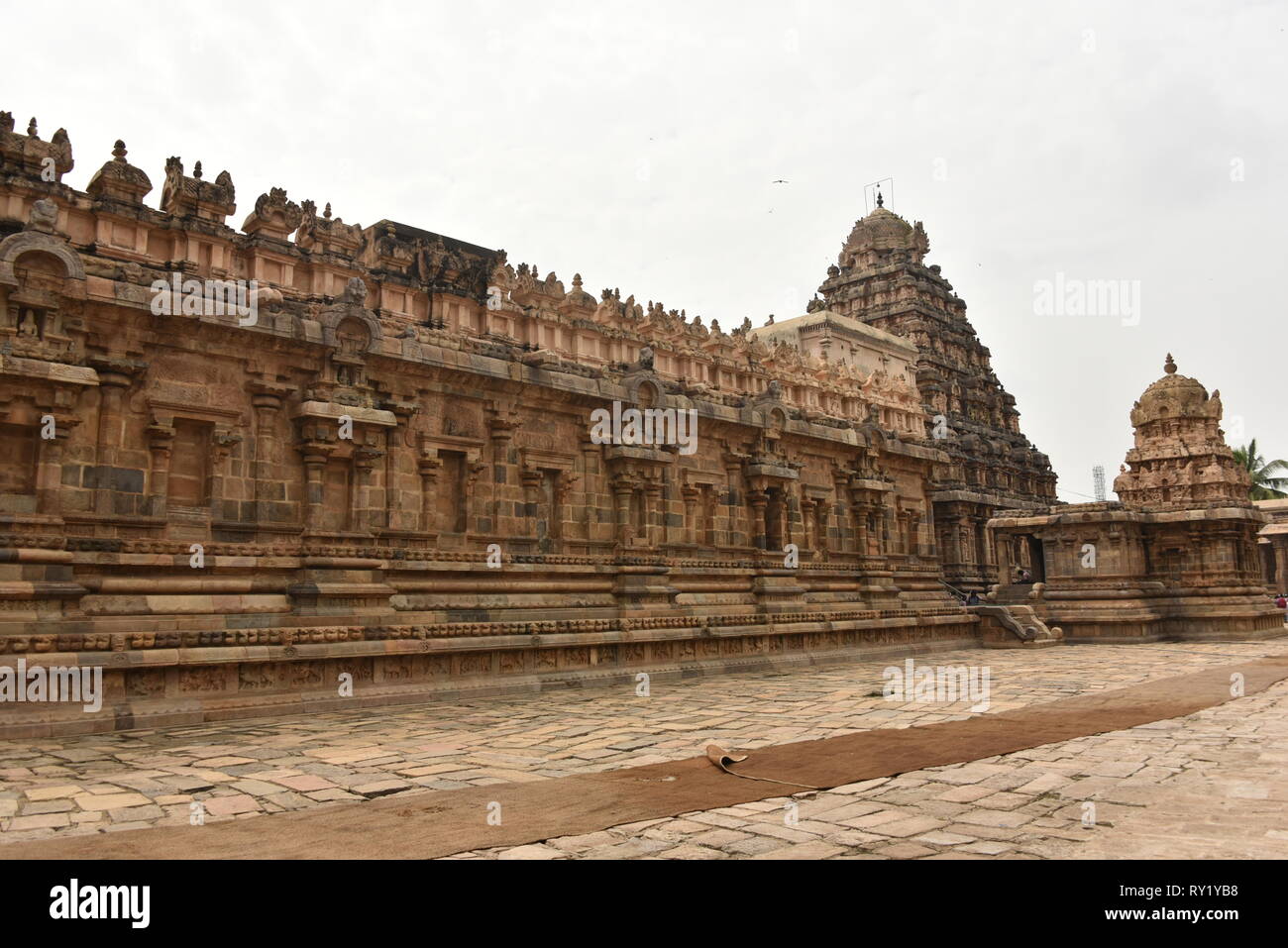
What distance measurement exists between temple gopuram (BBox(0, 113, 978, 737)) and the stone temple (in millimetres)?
47

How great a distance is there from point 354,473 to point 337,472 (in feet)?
0.90

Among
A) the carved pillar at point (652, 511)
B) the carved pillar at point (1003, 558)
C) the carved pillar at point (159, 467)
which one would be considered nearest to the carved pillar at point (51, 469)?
the carved pillar at point (159, 467)

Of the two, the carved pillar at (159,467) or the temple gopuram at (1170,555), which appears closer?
the carved pillar at (159,467)

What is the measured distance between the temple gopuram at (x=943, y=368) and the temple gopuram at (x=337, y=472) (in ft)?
81.5

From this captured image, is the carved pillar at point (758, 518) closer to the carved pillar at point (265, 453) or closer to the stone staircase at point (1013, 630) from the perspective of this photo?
the stone staircase at point (1013, 630)

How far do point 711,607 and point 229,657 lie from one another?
11.7 m

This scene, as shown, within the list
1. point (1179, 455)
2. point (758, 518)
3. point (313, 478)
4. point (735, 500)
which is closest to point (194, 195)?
point (313, 478)

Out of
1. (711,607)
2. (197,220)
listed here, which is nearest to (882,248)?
(711,607)

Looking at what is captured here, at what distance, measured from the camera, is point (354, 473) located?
1575cm

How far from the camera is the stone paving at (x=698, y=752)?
5.96m

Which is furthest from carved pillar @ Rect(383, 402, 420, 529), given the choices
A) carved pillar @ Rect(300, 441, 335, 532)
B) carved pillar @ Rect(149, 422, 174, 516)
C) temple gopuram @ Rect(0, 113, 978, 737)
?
carved pillar @ Rect(149, 422, 174, 516)

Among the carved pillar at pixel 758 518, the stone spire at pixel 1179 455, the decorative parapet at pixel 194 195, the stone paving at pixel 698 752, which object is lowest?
the stone paving at pixel 698 752

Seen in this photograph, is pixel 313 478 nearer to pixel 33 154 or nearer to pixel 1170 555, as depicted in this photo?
pixel 33 154

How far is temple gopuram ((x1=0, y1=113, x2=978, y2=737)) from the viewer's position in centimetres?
1236
